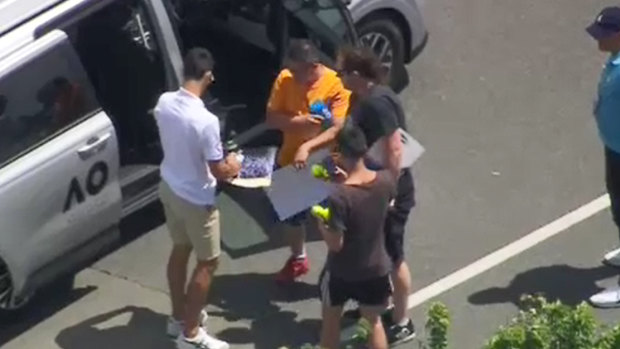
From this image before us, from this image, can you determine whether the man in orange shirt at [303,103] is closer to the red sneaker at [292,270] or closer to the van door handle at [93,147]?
the red sneaker at [292,270]

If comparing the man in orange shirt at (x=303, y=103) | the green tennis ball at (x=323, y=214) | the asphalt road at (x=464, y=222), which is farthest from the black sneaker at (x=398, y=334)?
the green tennis ball at (x=323, y=214)

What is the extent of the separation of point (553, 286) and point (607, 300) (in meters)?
0.41

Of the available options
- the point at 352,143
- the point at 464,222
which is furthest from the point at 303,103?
the point at 464,222

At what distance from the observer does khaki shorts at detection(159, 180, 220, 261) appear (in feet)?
31.5

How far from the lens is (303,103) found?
10125 mm

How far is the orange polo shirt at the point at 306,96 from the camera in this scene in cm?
1012

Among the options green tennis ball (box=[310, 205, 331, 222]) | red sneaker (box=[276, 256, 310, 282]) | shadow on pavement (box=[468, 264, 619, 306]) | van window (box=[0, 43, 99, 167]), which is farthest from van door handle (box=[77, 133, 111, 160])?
shadow on pavement (box=[468, 264, 619, 306])

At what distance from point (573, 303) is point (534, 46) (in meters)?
3.49

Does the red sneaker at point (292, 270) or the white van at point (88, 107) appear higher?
the white van at point (88, 107)

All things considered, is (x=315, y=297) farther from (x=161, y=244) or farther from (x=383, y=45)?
(x=383, y=45)

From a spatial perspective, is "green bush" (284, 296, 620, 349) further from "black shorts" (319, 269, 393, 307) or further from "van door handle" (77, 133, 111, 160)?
"van door handle" (77, 133, 111, 160)

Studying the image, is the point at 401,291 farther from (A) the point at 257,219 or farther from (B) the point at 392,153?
(A) the point at 257,219

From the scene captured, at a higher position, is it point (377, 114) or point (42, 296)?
point (377, 114)

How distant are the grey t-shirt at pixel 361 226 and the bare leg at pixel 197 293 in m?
0.95
